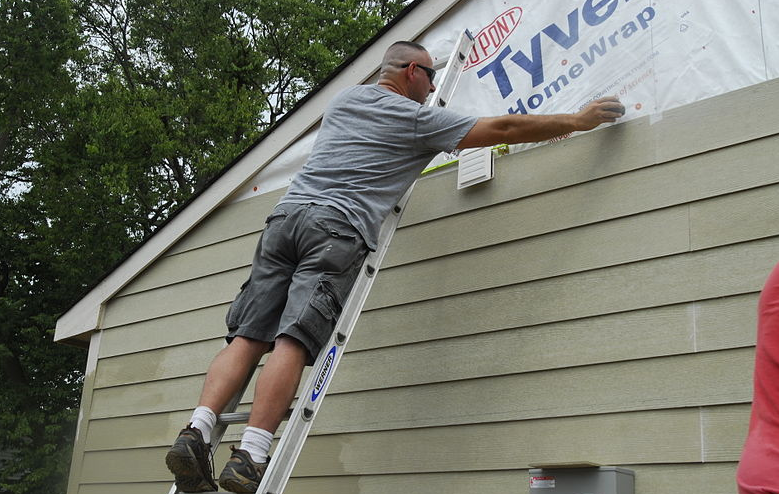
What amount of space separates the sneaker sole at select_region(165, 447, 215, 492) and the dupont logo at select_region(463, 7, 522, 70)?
236 centimetres

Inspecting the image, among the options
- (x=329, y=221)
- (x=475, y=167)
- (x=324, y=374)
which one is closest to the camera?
(x=324, y=374)

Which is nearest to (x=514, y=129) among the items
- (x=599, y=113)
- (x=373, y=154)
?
(x=599, y=113)

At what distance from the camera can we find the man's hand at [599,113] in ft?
11.1

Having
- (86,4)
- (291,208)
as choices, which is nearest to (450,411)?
(291,208)

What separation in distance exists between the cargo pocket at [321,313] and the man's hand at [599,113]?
1.11 metres

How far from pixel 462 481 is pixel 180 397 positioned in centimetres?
204

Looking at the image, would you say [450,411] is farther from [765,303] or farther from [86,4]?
[86,4]

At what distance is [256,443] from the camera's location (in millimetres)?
2795

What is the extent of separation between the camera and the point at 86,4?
19109mm

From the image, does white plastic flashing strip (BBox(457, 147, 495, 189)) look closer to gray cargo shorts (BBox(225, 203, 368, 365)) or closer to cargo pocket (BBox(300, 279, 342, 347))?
gray cargo shorts (BBox(225, 203, 368, 365))

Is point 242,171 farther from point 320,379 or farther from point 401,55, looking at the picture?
point 320,379

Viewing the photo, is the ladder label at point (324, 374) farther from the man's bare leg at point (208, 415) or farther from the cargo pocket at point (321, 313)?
the man's bare leg at point (208, 415)

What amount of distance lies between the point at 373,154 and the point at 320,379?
860 millimetres

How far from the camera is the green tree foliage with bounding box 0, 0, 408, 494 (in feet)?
50.3
